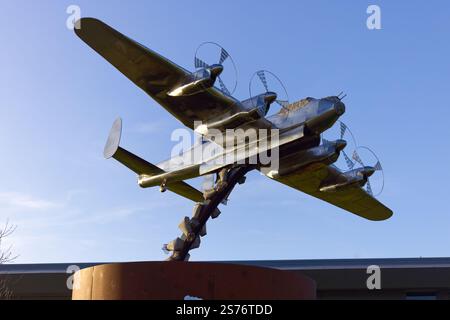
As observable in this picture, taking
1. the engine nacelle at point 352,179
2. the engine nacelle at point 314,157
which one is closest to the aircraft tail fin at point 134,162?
the engine nacelle at point 314,157

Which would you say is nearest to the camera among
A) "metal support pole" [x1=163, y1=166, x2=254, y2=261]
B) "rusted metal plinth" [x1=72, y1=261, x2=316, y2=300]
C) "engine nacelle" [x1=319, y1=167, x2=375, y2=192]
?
"rusted metal plinth" [x1=72, y1=261, x2=316, y2=300]

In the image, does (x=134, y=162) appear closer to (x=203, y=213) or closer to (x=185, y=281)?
(x=203, y=213)

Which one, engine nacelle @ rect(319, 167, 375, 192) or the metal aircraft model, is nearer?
the metal aircraft model

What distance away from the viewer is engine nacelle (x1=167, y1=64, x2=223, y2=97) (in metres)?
19.8

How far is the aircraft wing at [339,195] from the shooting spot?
2427 centimetres

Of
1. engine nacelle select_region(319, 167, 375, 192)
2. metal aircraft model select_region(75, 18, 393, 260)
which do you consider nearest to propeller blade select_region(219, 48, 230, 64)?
metal aircraft model select_region(75, 18, 393, 260)

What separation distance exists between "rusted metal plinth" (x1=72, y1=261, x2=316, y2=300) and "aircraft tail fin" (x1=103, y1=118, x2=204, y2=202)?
10804 mm

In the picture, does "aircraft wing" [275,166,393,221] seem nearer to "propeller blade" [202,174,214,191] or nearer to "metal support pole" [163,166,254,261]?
"metal support pole" [163,166,254,261]

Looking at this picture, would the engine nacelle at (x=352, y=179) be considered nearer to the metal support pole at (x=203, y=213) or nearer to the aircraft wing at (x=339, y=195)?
the aircraft wing at (x=339, y=195)

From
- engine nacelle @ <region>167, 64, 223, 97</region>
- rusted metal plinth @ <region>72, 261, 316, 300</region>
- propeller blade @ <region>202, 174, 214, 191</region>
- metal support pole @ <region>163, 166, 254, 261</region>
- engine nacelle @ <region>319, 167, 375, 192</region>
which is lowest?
rusted metal plinth @ <region>72, 261, 316, 300</region>

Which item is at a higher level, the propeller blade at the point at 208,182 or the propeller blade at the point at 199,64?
the propeller blade at the point at 199,64
